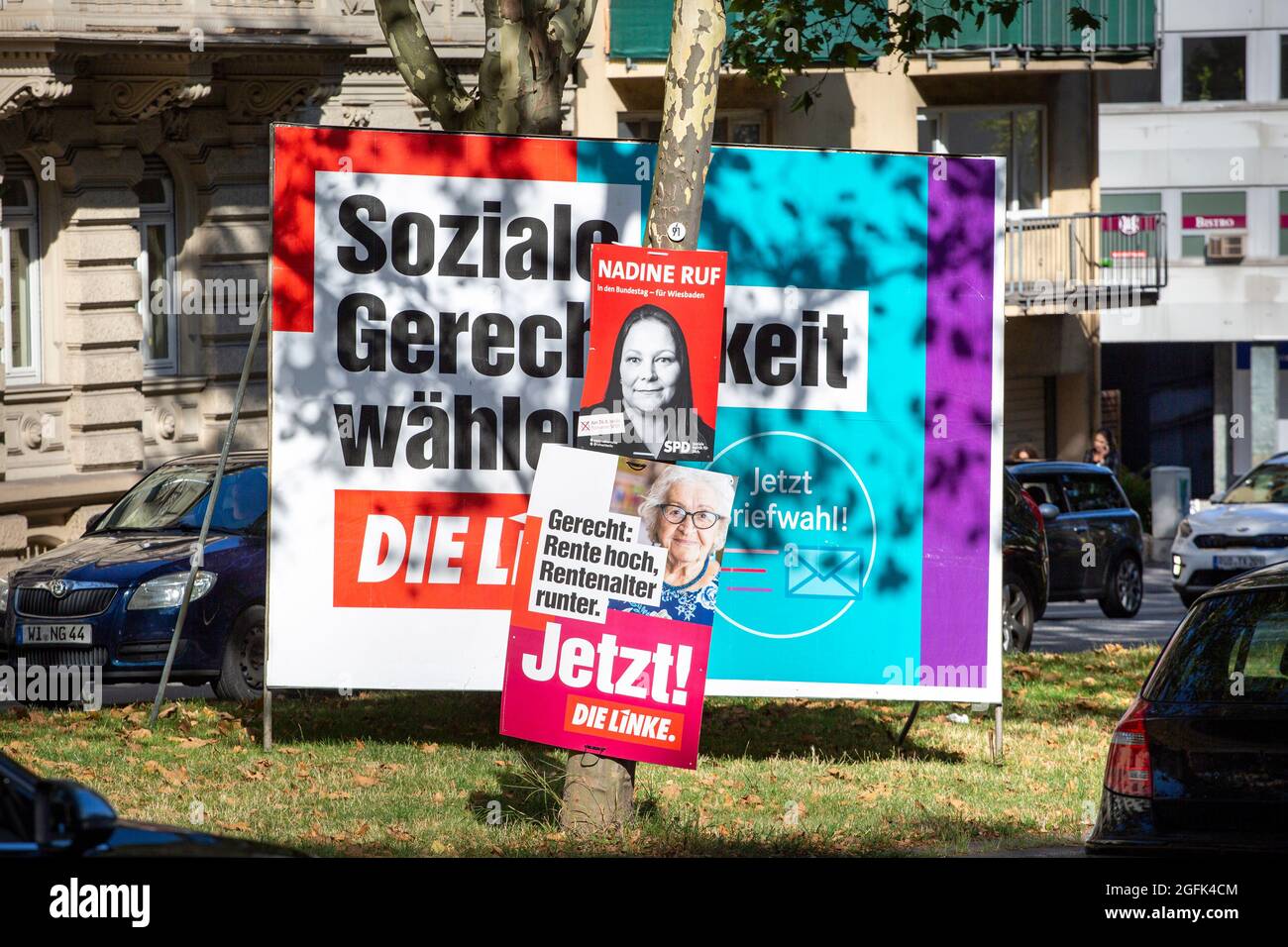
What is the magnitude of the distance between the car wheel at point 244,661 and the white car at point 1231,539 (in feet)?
43.5

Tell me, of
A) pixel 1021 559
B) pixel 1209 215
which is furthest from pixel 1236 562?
pixel 1209 215

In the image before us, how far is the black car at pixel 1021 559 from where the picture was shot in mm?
18172

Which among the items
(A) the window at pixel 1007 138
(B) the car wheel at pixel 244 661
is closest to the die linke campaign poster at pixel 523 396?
(B) the car wheel at pixel 244 661

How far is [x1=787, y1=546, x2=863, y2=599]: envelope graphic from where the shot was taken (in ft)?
36.1

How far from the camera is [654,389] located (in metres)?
9.01

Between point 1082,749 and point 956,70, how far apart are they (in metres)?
23.1

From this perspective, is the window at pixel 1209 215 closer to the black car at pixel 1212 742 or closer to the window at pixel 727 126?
the window at pixel 727 126

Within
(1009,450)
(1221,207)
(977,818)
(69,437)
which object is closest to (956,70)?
(1009,450)

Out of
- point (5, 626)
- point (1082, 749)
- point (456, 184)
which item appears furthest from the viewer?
point (5, 626)

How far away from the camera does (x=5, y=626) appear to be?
14.5 meters

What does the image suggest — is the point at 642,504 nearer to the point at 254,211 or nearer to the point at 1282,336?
the point at 254,211

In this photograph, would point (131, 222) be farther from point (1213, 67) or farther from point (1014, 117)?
point (1213, 67)

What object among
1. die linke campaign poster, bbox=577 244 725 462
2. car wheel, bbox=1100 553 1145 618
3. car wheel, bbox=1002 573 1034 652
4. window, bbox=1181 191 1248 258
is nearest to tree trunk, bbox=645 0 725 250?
die linke campaign poster, bbox=577 244 725 462

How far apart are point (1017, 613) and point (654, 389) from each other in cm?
1059
